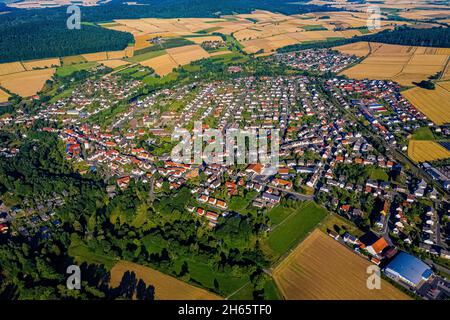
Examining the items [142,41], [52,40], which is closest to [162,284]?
[142,41]

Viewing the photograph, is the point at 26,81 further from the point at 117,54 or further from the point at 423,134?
the point at 423,134

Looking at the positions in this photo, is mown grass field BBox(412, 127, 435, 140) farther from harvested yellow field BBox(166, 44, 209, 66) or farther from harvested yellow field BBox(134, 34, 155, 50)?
harvested yellow field BBox(134, 34, 155, 50)

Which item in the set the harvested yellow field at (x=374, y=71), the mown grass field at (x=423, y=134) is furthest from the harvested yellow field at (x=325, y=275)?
the harvested yellow field at (x=374, y=71)

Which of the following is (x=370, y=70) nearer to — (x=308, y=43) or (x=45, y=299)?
(x=308, y=43)

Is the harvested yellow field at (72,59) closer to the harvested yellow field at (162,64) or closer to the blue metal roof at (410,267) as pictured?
the harvested yellow field at (162,64)

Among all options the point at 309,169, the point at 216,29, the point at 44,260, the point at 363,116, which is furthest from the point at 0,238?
the point at 216,29

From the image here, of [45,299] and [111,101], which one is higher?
[111,101]
